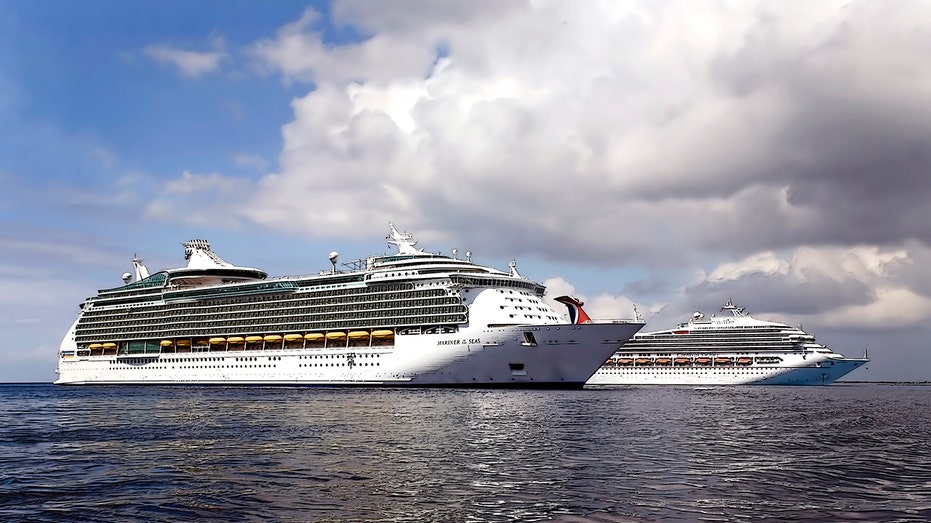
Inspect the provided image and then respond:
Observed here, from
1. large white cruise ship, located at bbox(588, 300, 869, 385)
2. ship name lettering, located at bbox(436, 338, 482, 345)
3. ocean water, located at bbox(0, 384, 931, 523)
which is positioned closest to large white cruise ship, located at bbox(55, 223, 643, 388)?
ship name lettering, located at bbox(436, 338, 482, 345)

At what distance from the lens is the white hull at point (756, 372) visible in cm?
14350

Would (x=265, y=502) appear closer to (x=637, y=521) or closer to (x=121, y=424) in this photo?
(x=637, y=521)

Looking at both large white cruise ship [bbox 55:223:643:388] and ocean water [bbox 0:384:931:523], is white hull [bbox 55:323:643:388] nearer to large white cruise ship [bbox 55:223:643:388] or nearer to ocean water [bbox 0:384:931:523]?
large white cruise ship [bbox 55:223:643:388]

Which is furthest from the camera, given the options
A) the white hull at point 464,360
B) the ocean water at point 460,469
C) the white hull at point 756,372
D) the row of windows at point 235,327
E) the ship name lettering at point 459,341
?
the white hull at point 756,372

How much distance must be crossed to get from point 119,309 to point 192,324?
19687mm

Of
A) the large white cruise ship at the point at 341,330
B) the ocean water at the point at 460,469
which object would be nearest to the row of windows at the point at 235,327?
the large white cruise ship at the point at 341,330

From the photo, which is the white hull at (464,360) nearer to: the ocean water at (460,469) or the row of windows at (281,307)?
the row of windows at (281,307)

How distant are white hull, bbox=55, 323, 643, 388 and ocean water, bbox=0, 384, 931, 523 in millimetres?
33466

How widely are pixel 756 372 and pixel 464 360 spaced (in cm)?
8706

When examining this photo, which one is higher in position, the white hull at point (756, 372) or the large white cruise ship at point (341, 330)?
the large white cruise ship at point (341, 330)

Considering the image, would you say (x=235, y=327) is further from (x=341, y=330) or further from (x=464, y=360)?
(x=464, y=360)

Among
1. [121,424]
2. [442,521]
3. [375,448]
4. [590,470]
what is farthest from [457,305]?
A: [442,521]

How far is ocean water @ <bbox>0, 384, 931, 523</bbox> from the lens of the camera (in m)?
18.0

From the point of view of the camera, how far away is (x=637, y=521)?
16375mm
